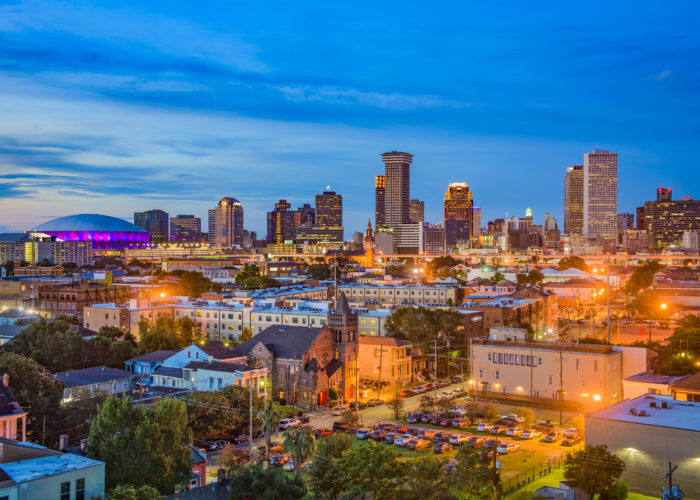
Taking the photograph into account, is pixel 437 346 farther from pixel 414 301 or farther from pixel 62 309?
pixel 62 309

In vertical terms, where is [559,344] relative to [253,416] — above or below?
above

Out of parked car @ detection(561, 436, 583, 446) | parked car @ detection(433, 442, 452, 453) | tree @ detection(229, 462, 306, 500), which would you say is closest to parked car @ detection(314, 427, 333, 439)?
parked car @ detection(433, 442, 452, 453)

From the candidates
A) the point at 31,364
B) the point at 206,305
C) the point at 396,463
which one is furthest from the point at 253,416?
Answer: the point at 206,305

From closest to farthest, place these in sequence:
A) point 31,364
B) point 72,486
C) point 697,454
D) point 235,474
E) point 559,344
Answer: point 72,486 → point 235,474 → point 697,454 → point 31,364 → point 559,344

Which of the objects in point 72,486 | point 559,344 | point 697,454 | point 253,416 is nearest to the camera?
point 72,486

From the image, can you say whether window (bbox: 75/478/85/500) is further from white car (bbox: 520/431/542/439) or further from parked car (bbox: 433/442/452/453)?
white car (bbox: 520/431/542/439)

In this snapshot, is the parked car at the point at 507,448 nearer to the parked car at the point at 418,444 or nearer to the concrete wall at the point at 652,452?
the parked car at the point at 418,444

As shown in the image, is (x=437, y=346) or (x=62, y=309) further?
(x=62, y=309)
